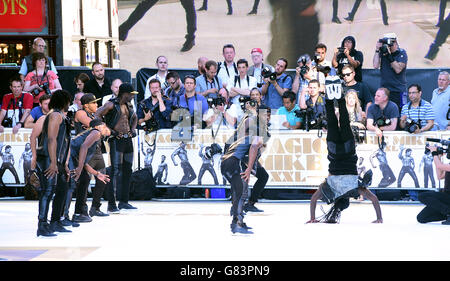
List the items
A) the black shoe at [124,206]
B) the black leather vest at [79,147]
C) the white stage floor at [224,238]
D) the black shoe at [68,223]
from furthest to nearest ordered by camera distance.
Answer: the black shoe at [124,206] → the black leather vest at [79,147] → the black shoe at [68,223] → the white stage floor at [224,238]

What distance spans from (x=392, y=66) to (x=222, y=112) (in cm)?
290

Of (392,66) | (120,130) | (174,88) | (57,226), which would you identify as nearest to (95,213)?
(120,130)

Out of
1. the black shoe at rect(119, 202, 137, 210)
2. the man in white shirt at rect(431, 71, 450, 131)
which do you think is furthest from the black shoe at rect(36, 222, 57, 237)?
the man in white shirt at rect(431, 71, 450, 131)

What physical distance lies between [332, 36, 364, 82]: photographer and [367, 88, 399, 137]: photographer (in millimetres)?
724

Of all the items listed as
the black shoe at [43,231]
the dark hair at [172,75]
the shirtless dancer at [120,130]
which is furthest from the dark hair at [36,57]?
the black shoe at [43,231]

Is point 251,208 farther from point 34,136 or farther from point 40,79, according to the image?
point 40,79

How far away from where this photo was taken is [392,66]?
44.2ft

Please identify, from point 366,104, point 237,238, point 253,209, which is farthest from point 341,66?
point 237,238

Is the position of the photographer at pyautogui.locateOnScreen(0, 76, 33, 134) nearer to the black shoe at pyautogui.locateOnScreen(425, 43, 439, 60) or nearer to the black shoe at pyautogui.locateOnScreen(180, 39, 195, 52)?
the black shoe at pyautogui.locateOnScreen(180, 39, 195, 52)

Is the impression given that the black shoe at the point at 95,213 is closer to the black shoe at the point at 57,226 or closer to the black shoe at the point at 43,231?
the black shoe at the point at 57,226

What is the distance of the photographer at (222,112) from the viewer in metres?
13.7

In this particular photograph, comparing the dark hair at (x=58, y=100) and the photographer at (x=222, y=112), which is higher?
the dark hair at (x=58, y=100)

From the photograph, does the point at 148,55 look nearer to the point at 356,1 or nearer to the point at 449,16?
the point at 356,1

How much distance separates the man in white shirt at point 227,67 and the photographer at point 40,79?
9.23 ft
